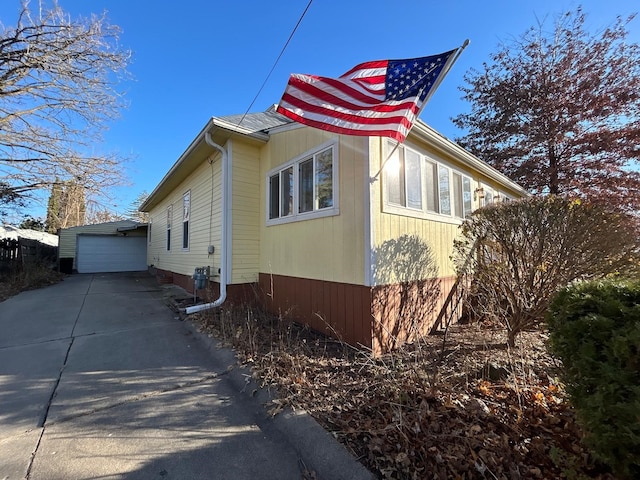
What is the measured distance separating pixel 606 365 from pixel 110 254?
66.4 feet

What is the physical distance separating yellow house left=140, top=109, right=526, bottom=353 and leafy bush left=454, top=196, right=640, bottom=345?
1.21 metres

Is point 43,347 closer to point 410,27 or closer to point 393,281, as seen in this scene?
point 393,281

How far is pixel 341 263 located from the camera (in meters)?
4.62

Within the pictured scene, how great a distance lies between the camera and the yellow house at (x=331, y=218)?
14.4 ft

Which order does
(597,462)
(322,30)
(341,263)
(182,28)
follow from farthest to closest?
(182,28) → (322,30) → (341,263) → (597,462)

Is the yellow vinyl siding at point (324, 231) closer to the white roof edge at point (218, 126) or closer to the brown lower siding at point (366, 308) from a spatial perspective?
the brown lower siding at point (366, 308)

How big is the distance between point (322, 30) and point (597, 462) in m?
6.27

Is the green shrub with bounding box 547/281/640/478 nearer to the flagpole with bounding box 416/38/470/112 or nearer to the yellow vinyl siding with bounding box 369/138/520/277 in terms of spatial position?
the yellow vinyl siding with bounding box 369/138/520/277

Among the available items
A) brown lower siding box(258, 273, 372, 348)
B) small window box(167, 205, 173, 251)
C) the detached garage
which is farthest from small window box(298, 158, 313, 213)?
the detached garage

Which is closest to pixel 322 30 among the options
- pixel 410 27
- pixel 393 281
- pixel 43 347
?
pixel 410 27

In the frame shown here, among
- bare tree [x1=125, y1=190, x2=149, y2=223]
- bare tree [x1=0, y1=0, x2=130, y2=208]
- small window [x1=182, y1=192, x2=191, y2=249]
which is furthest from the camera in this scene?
bare tree [x1=125, y1=190, x2=149, y2=223]

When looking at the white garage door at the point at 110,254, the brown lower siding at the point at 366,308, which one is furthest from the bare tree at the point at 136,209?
the brown lower siding at the point at 366,308

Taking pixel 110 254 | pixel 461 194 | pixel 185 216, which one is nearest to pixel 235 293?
pixel 185 216

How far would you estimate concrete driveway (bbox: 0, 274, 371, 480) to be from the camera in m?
2.14
